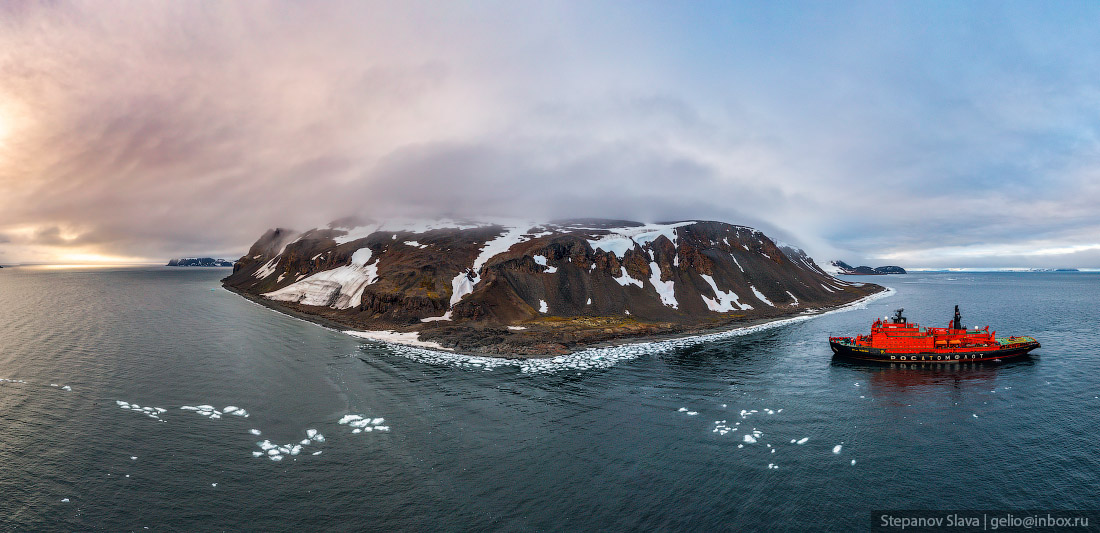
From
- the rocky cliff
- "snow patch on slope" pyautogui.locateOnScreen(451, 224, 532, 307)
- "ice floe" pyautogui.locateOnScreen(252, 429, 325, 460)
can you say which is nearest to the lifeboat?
the rocky cliff

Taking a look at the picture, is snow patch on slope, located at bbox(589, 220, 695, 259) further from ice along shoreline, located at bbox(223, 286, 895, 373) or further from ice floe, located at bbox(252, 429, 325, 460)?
ice floe, located at bbox(252, 429, 325, 460)

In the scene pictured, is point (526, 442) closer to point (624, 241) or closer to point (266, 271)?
point (624, 241)

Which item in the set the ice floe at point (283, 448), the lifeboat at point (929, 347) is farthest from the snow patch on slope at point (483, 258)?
the lifeboat at point (929, 347)

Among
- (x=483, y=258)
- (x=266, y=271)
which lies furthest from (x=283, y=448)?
(x=266, y=271)

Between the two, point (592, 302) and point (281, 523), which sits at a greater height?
point (592, 302)

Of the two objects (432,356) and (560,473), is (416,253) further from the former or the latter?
(560,473)

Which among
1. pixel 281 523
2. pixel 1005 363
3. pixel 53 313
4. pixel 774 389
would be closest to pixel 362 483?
pixel 281 523
